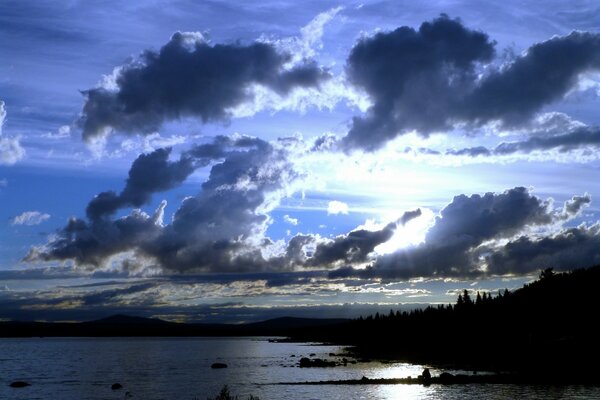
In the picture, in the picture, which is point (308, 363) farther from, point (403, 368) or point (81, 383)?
point (81, 383)

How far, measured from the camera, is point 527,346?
591 ft

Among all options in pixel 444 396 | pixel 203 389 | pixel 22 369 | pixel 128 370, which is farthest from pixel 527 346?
pixel 22 369

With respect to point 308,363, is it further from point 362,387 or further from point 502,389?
point 502,389

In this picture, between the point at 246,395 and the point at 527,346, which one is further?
the point at 527,346

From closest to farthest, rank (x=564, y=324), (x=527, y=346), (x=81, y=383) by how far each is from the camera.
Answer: (x=81, y=383)
(x=527, y=346)
(x=564, y=324)

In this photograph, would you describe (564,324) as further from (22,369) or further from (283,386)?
(22,369)

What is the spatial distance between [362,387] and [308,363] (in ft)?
211

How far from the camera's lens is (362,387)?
396ft

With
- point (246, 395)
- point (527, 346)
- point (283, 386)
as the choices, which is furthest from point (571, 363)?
point (246, 395)

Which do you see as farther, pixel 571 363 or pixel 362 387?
pixel 571 363

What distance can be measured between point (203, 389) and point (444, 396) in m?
47.6

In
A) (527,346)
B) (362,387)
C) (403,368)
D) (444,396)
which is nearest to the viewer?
(444,396)

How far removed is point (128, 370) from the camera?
185000 mm

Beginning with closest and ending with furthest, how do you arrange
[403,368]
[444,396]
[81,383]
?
[444,396] → [81,383] → [403,368]
